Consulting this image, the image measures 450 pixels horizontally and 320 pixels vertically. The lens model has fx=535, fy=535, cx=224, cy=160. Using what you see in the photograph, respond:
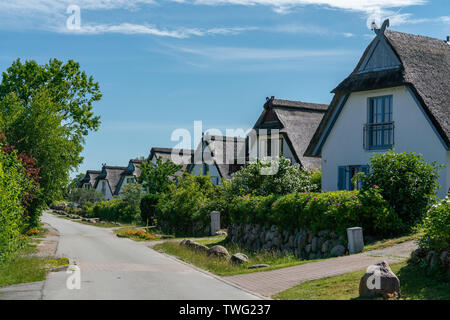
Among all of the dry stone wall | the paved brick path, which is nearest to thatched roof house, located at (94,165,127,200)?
the dry stone wall

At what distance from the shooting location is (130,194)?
53.1 meters

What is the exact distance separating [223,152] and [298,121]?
1432 centimetres

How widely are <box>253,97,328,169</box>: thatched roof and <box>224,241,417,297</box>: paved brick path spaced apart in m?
20.8

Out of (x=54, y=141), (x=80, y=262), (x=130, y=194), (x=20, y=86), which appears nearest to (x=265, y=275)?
(x=80, y=262)

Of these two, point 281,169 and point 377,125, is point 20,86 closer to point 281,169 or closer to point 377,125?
point 281,169

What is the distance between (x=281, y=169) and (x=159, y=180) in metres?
28.9

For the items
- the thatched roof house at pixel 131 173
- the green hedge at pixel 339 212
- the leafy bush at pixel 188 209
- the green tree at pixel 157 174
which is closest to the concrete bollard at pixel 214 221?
the leafy bush at pixel 188 209

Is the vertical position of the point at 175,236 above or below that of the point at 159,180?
below

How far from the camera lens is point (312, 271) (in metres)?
13.8

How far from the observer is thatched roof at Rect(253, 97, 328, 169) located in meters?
36.3

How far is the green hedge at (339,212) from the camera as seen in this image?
16641 millimetres

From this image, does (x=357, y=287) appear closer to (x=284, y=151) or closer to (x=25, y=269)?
(x=25, y=269)

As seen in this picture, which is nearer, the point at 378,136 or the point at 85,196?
the point at 378,136

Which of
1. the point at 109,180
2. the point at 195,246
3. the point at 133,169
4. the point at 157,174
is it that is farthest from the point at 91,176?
the point at 195,246
